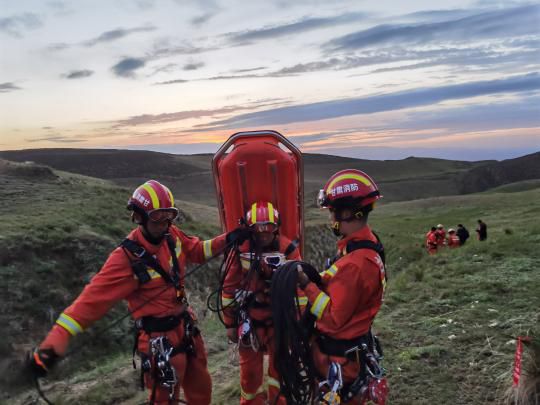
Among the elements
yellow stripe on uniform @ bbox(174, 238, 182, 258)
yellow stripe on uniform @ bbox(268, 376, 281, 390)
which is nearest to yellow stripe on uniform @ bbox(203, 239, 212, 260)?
yellow stripe on uniform @ bbox(174, 238, 182, 258)

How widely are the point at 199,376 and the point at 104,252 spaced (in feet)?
27.6

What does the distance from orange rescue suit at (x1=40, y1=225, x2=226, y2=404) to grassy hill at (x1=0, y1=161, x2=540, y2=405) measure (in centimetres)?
146

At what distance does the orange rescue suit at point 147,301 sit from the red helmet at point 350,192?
209cm

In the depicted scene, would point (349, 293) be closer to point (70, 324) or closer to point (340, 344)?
point (340, 344)

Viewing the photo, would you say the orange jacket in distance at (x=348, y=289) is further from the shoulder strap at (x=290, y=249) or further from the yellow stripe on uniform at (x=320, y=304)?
the shoulder strap at (x=290, y=249)

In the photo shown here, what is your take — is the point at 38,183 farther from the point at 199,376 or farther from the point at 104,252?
the point at 199,376

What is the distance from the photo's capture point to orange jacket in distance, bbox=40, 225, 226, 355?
4441 millimetres

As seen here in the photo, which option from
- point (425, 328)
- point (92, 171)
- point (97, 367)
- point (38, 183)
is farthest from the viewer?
point (92, 171)

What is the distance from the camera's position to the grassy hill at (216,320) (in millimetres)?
6301

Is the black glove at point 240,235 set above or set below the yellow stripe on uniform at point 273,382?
above

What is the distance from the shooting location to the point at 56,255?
12.1 metres

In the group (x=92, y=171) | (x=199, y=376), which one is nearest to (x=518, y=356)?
(x=199, y=376)

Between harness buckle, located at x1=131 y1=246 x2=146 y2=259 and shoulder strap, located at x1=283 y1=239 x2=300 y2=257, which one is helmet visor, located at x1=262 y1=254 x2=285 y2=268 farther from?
harness buckle, located at x1=131 y1=246 x2=146 y2=259

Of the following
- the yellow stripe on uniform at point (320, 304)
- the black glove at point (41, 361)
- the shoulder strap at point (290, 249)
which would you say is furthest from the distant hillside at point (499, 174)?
the black glove at point (41, 361)
